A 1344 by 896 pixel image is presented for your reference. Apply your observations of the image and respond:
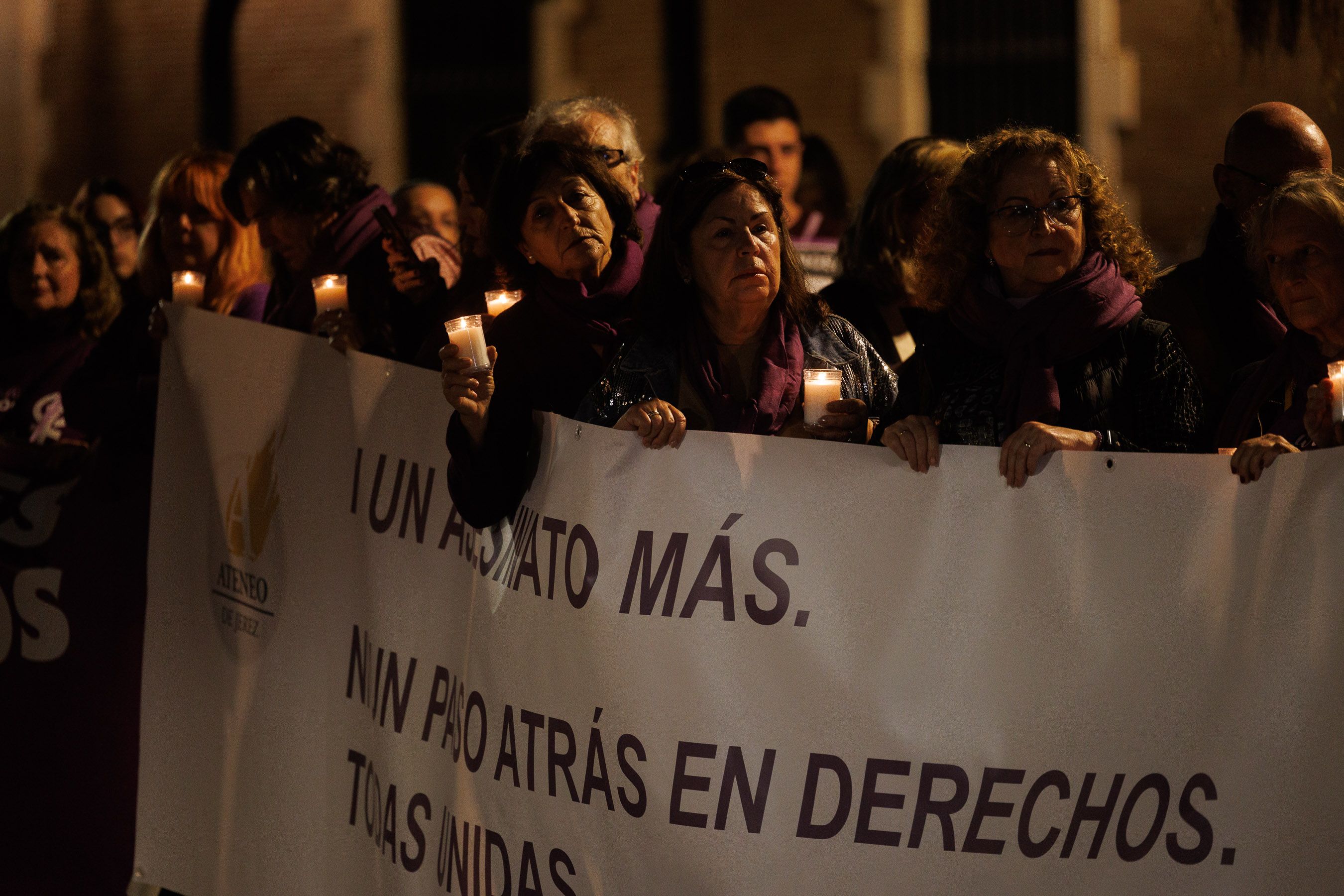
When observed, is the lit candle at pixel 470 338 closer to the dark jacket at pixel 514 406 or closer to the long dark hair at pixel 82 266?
the dark jacket at pixel 514 406

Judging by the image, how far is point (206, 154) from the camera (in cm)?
508

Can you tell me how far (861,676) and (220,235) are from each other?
9.89ft

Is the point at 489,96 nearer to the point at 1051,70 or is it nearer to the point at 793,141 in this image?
the point at 1051,70

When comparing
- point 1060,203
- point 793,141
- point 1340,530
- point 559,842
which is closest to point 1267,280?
point 1060,203

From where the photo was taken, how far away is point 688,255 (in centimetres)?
319

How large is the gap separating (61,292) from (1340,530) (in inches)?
163

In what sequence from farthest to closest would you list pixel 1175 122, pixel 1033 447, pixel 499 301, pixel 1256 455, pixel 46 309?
pixel 1175 122
pixel 46 309
pixel 499 301
pixel 1033 447
pixel 1256 455

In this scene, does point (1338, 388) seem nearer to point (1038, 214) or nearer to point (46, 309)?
point (1038, 214)

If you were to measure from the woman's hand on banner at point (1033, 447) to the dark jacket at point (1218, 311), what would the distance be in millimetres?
694

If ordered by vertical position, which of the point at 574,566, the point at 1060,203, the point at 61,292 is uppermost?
the point at 1060,203

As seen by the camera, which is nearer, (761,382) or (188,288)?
(761,382)

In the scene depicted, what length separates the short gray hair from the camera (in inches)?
157

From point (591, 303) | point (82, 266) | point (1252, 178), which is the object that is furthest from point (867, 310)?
point (82, 266)

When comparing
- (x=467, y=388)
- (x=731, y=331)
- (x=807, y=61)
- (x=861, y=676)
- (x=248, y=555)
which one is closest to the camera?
(x=861, y=676)
